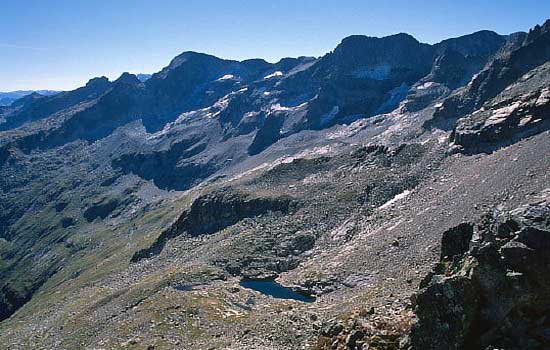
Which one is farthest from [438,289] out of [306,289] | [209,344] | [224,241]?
[224,241]

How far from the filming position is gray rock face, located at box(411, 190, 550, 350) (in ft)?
103

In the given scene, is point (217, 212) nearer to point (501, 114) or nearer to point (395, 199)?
point (395, 199)

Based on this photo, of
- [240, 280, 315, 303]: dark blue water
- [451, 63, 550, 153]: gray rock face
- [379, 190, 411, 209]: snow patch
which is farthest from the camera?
[451, 63, 550, 153]: gray rock face

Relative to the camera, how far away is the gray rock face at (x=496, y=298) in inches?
1232

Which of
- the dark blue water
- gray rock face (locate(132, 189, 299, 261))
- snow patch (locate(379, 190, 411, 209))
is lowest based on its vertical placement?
the dark blue water

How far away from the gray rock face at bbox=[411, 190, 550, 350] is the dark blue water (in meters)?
47.9

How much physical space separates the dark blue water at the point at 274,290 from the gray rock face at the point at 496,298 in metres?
47.9

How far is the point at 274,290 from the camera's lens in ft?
301

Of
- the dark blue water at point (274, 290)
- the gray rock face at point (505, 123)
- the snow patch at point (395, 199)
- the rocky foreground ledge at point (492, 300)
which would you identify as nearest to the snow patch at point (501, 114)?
the gray rock face at point (505, 123)

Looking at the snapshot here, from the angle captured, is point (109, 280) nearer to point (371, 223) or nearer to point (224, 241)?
point (224, 241)

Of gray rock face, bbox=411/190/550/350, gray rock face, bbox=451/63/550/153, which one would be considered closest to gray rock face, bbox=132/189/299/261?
gray rock face, bbox=451/63/550/153

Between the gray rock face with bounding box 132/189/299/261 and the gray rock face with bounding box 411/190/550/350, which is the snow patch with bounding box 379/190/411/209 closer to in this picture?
the gray rock face with bounding box 132/189/299/261

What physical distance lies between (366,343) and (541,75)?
142 m

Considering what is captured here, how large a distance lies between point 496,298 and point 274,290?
2422 inches
